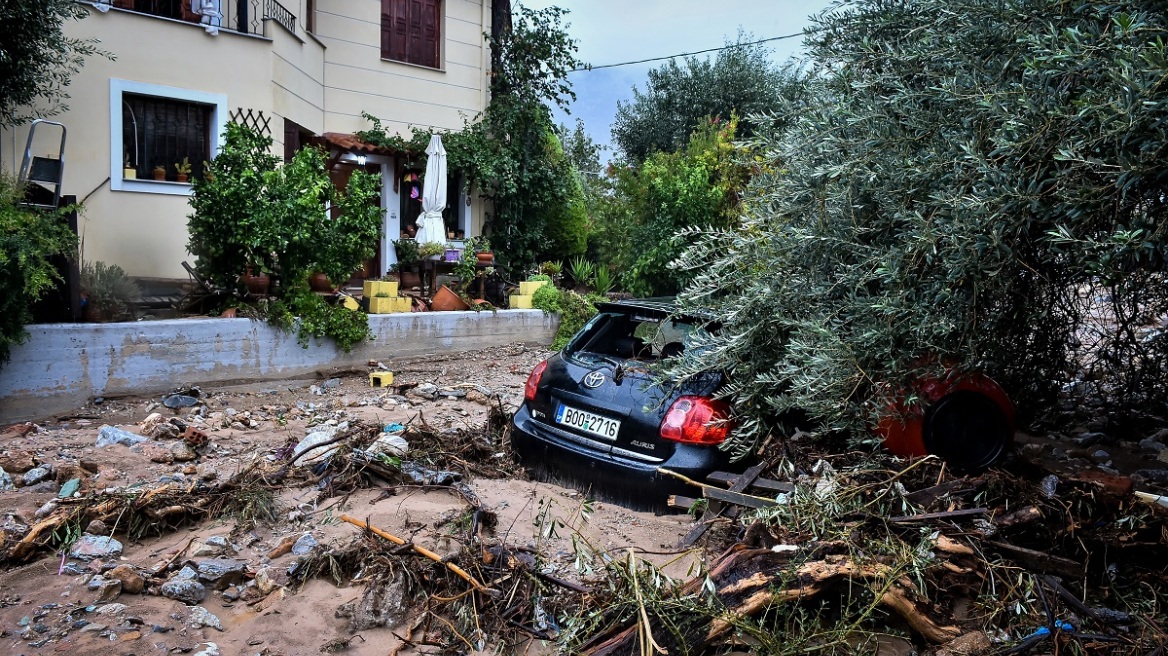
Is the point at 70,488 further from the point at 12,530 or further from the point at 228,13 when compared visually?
the point at 228,13

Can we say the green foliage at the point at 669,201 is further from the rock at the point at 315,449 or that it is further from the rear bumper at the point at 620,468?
the rear bumper at the point at 620,468

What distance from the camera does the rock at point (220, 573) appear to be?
3.99 metres

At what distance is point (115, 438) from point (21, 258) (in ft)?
5.78

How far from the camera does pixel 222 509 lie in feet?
16.1

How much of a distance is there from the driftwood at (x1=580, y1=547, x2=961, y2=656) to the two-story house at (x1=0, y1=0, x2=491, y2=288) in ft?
34.2

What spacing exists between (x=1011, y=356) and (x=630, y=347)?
2801mm

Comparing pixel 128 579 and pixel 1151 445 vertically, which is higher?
pixel 1151 445

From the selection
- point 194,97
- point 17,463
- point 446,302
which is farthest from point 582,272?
point 17,463

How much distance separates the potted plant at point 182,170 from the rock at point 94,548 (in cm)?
888

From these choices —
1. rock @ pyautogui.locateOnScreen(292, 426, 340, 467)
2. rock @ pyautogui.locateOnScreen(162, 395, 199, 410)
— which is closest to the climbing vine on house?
rock @ pyautogui.locateOnScreen(162, 395, 199, 410)

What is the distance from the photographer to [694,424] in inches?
187

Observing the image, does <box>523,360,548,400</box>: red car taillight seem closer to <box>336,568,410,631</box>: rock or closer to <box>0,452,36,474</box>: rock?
<box>336,568,410,631</box>: rock

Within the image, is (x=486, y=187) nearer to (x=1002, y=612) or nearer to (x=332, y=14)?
(x=332, y=14)

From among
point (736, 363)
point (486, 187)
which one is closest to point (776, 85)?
point (486, 187)
